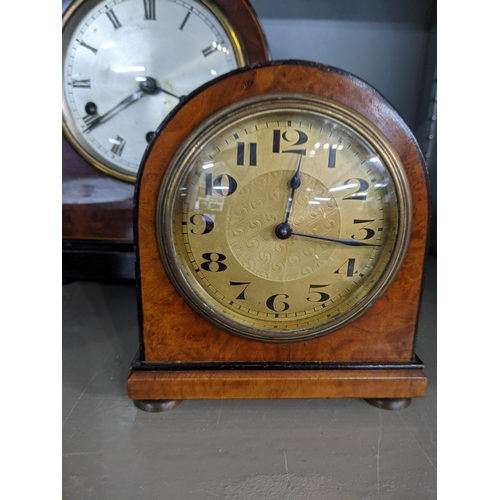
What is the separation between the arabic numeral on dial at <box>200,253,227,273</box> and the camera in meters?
0.71

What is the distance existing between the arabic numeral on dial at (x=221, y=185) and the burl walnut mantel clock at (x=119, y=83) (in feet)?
1.60

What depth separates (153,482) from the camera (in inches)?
24.4

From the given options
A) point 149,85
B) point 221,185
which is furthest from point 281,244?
point 149,85

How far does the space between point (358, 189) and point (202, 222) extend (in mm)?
283

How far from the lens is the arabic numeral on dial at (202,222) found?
688mm

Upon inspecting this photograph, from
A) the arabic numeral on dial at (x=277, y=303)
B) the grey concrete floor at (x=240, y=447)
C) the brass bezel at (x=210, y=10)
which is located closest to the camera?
the grey concrete floor at (x=240, y=447)

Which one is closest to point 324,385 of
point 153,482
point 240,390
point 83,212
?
point 240,390

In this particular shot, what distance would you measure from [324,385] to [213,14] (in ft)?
3.17

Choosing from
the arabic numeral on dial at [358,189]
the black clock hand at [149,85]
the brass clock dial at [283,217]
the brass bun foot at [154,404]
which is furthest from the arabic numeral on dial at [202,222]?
the black clock hand at [149,85]

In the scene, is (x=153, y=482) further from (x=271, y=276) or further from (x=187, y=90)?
(x=187, y=90)

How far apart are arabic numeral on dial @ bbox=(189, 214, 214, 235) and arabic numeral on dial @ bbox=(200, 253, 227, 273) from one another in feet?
0.15

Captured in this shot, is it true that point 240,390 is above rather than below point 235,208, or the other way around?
below

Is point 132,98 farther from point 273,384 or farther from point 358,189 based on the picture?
point 273,384

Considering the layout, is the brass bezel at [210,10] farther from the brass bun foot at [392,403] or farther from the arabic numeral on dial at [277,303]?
the brass bun foot at [392,403]
